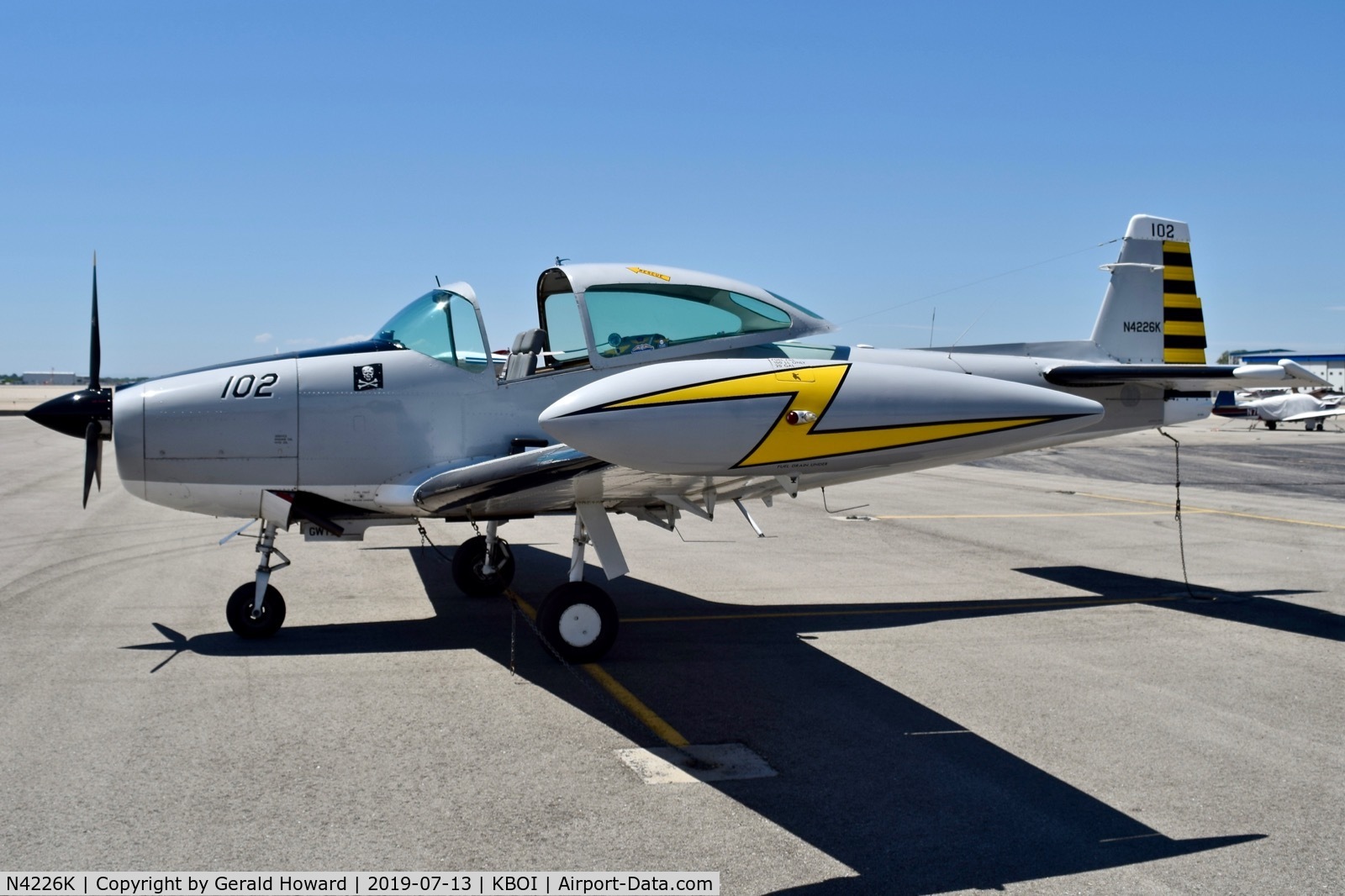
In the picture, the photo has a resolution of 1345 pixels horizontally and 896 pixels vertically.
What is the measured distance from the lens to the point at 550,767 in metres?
5.17

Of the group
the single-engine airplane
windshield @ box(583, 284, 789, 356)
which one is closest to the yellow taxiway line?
the single-engine airplane

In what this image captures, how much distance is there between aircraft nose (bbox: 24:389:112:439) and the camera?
7523mm

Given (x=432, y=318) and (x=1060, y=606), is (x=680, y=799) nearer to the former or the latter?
(x=432, y=318)

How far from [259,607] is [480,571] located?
2.40 meters

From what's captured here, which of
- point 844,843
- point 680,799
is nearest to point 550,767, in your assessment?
point 680,799

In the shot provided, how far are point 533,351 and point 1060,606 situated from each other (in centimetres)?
553

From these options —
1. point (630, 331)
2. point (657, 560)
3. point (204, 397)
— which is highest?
point (630, 331)

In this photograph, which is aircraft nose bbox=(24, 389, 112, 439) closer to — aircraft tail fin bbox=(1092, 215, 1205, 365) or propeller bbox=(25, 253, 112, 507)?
propeller bbox=(25, 253, 112, 507)

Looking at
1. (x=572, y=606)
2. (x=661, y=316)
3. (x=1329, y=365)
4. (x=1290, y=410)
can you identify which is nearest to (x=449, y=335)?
(x=661, y=316)

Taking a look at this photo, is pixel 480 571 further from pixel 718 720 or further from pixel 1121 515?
pixel 1121 515

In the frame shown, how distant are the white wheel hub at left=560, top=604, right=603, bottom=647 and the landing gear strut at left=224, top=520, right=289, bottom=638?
7.38 feet

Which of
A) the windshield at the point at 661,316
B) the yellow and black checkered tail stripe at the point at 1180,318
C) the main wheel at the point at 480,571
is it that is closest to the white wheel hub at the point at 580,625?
the windshield at the point at 661,316

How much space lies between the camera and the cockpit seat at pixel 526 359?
7871 mm

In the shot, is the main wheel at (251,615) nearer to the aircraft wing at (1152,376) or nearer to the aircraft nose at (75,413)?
the aircraft nose at (75,413)
